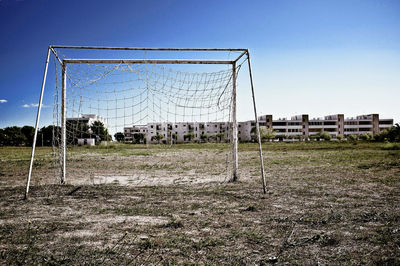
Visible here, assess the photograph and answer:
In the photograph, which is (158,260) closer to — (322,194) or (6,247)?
(6,247)

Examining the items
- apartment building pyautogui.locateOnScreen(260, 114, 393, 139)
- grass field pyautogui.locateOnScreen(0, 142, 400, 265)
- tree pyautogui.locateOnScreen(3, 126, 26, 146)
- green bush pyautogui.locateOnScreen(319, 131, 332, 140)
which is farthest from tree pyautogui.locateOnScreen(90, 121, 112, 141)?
apartment building pyautogui.locateOnScreen(260, 114, 393, 139)

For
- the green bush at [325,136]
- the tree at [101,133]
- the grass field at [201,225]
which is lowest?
the grass field at [201,225]

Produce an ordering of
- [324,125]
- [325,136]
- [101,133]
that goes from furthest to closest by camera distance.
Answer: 1. [324,125]
2. [325,136]
3. [101,133]

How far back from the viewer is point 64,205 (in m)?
4.98

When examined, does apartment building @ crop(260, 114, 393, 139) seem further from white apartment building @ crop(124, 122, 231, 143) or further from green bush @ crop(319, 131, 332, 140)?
white apartment building @ crop(124, 122, 231, 143)

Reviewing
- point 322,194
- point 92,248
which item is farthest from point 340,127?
point 92,248

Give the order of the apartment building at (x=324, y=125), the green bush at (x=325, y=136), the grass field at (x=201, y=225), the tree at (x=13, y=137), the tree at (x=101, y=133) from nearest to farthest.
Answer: the grass field at (x=201, y=225) < the tree at (x=101, y=133) < the tree at (x=13, y=137) < the green bush at (x=325, y=136) < the apartment building at (x=324, y=125)

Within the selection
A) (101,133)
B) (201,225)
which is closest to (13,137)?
(101,133)

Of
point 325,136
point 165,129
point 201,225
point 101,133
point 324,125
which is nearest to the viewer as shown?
point 201,225

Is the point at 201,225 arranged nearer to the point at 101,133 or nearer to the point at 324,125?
the point at 101,133

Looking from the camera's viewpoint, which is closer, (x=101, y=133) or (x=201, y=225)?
(x=201, y=225)

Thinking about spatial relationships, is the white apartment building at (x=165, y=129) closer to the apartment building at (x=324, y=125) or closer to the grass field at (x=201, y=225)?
the grass field at (x=201, y=225)

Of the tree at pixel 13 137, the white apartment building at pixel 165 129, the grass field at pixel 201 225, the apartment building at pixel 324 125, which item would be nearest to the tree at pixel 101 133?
the white apartment building at pixel 165 129

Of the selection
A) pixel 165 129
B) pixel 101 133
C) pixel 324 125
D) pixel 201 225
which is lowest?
pixel 201 225
